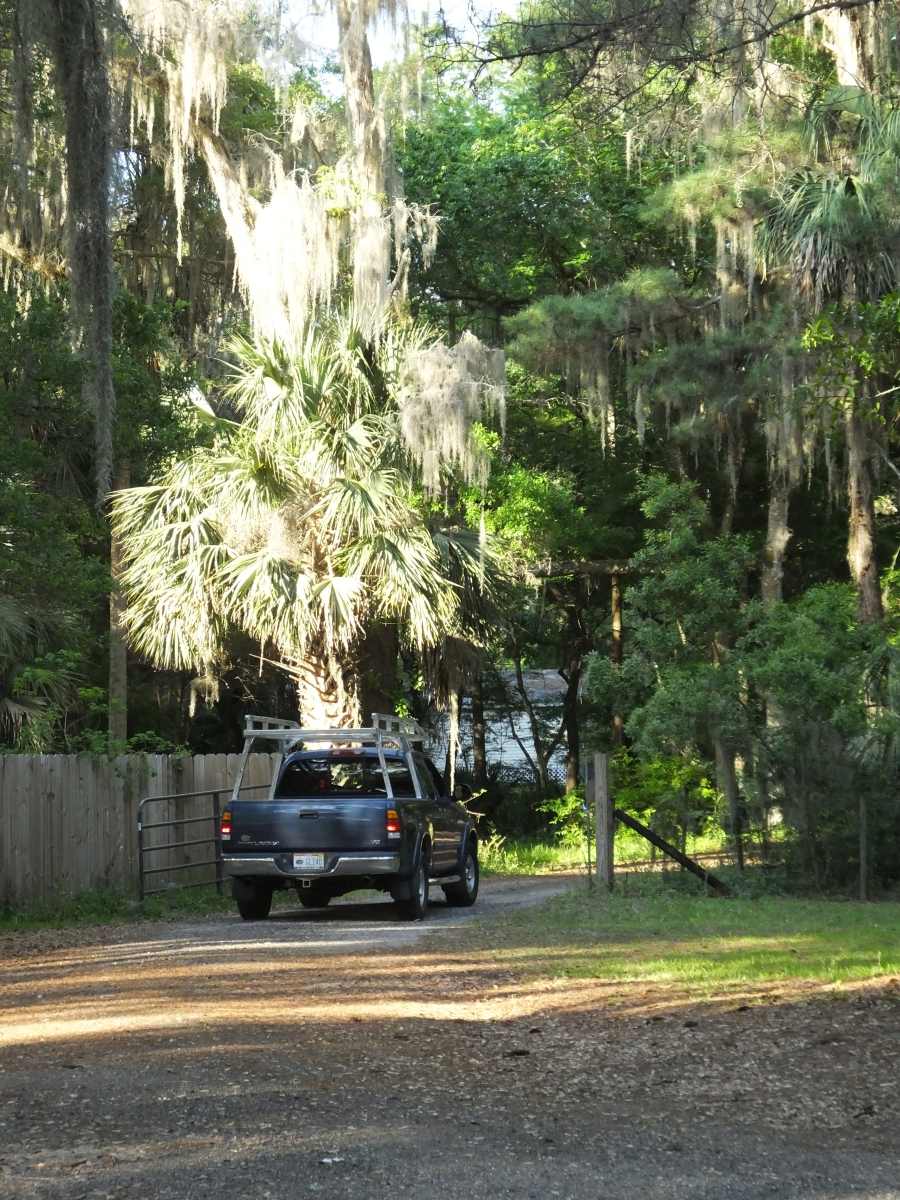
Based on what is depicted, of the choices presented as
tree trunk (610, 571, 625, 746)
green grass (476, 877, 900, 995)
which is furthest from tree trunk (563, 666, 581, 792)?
green grass (476, 877, 900, 995)

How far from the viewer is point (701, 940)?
11.8m

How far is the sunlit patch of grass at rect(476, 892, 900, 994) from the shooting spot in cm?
995

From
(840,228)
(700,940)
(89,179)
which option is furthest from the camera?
(840,228)

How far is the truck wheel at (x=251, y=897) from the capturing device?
48.5 ft

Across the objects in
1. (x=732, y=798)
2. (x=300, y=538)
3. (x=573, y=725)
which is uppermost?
(x=300, y=538)

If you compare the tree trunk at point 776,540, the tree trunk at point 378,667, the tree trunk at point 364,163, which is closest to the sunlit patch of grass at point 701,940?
the tree trunk at point 378,667

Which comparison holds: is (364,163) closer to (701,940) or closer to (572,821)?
(572,821)

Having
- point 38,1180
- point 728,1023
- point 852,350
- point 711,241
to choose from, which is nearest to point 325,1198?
point 38,1180

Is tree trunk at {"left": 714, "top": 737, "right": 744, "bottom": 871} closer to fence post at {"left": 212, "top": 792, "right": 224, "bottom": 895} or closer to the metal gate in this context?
the metal gate

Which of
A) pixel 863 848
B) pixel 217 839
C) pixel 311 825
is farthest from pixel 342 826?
pixel 863 848

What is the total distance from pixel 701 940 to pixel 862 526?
40.0 feet

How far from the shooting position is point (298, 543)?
21.0m

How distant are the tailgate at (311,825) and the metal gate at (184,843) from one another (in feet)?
7.27

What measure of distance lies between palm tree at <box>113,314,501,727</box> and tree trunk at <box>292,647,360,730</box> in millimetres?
20
